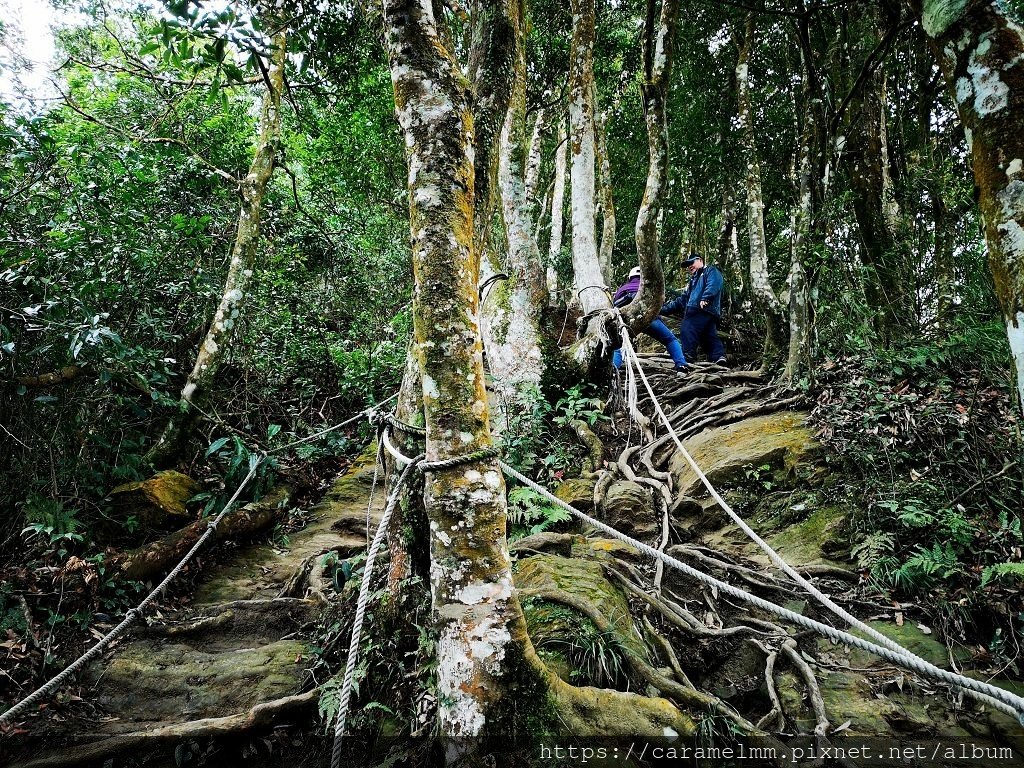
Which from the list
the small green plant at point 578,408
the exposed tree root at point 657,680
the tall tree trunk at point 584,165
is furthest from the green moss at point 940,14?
the small green plant at point 578,408

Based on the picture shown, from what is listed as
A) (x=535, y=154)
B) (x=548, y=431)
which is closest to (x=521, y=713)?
(x=548, y=431)

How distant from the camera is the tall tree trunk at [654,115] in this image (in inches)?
191

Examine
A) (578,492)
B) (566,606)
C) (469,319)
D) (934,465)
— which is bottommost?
(566,606)

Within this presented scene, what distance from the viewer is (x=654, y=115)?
196 inches

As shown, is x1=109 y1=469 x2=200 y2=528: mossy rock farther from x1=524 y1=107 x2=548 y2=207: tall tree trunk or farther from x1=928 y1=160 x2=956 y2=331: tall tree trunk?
x1=928 y1=160 x2=956 y2=331: tall tree trunk

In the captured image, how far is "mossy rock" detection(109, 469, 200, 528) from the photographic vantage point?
4.19m

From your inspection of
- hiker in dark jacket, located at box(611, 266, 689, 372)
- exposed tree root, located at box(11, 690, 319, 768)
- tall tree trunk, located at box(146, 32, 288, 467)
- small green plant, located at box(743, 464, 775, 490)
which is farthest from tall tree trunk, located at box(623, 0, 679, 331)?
exposed tree root, located at box(11, 690, 319, 768)

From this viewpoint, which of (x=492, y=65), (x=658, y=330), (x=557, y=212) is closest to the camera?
(x=492, y=65)

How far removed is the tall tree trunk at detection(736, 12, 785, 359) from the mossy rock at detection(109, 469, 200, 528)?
6559 mm

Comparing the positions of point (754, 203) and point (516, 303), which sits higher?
point (754, 203)

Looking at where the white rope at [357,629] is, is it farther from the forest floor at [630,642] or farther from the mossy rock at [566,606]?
the mossy rock at [566,606]

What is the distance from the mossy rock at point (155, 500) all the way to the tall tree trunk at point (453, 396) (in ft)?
12.0

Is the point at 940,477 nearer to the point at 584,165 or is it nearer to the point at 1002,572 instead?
the point at 1002,572

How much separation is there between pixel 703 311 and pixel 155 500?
22.8ft
